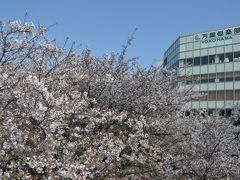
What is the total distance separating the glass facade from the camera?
58094mm

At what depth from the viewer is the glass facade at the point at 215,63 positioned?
191ft

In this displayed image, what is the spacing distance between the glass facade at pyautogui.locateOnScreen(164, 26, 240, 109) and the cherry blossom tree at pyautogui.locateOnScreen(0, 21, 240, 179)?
4102cm

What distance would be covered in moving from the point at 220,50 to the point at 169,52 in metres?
12.3

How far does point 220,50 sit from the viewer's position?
59812mm

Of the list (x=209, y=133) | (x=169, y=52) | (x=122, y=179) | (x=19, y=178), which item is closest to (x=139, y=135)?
(x=122, y=179)

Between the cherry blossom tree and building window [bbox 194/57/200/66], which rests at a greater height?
building window [bbox 194/57/200/66]

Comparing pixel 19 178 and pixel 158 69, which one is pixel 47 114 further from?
pixel 158 69

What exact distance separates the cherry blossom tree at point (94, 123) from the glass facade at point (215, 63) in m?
41.0

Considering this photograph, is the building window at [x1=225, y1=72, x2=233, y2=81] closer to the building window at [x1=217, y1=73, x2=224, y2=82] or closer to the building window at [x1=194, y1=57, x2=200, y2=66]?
the building window at [x1=217, y1=73, x2=224, y2=82]

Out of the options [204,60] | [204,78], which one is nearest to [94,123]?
[204,78]

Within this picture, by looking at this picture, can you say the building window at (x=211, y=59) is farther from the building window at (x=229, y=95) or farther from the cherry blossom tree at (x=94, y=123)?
the cherry blossom tree at (x=94, y=123)

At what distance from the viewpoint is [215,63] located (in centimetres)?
6016

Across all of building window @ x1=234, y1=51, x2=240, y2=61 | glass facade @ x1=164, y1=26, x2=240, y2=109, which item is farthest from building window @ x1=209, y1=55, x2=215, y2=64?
building window @ x1=234, y1=51, x2=240, y2=61

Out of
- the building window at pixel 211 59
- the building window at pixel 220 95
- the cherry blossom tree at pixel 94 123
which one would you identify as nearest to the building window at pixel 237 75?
the building window at pixel 220 95
